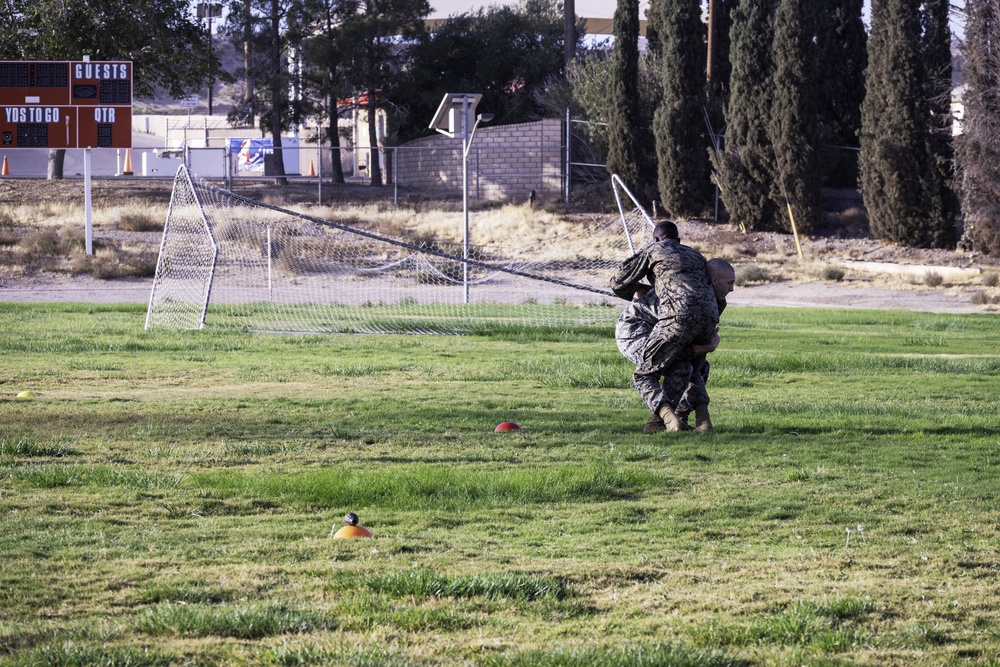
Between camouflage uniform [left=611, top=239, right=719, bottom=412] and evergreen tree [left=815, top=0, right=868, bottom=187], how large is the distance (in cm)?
3027

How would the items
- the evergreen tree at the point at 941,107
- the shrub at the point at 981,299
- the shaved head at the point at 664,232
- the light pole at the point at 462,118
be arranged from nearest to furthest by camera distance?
the shaved head at the point at 664,232 < the light pole at the point at 462,118 < the shrub at the point at 981,299 < the evergreen tree at the point at 941,107

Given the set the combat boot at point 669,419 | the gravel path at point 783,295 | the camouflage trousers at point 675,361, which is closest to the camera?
the camouflage trousers at point 675,361

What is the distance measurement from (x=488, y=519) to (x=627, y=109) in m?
33.3

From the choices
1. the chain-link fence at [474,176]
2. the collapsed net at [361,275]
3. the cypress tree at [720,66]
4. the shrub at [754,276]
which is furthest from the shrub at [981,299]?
the cypress tree at [720,66]

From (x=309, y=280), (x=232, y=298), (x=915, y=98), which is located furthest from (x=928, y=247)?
(x=232, y=298)

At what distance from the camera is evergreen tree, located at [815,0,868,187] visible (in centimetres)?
3756

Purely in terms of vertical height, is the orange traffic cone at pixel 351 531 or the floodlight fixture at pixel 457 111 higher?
the floodlight fixture at pixel 457 111

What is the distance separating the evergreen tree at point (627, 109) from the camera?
38.1 meters

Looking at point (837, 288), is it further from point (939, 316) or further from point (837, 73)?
point (837, 73)

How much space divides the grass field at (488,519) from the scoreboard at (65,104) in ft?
51.5

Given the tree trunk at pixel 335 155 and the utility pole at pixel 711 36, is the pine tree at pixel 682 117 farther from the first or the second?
the tree trunk at pixel 335 155

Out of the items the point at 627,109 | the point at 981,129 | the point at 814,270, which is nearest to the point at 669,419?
the point at 814,270

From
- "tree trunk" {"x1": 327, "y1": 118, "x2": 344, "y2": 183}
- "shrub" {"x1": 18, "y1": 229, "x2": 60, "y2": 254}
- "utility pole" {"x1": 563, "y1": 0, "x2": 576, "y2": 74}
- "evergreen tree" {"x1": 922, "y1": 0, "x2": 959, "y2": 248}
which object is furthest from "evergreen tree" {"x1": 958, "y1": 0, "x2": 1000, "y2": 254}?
Answer: "tree trunk" {"x1": 327, "y1": 118, "x2": 344, "y2": 183}

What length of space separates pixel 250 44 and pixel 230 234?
1580 centimetres
